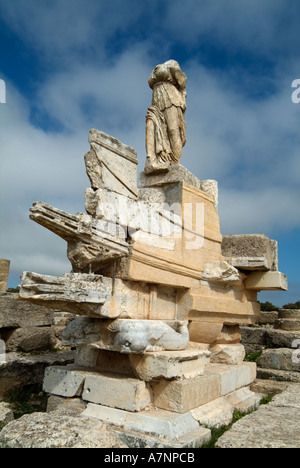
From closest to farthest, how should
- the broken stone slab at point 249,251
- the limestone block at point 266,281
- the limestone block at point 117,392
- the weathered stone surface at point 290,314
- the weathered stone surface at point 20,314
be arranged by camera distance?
1. the limestone block at point 117,392
2. the broken stone slab at point 249,251
3. the limestone block at point 266,281
4. the weathered stone surface at point 20,314
5. the weathered stone surface at point 290,314

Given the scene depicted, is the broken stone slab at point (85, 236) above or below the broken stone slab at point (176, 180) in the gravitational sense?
below

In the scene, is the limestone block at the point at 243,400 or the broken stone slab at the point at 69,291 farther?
the limestone block at the point at 243,400

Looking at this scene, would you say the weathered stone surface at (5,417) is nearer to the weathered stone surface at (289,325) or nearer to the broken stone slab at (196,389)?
the broken stone slab at (196,389)

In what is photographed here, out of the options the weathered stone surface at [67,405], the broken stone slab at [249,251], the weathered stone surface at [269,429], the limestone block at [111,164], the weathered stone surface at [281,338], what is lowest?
the weathered stone surface at [269,429]

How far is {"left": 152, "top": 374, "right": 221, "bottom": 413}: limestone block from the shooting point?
3.83 meters

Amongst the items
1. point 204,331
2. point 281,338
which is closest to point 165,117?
point 204,331

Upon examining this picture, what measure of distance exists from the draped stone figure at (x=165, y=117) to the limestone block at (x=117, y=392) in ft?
9.81

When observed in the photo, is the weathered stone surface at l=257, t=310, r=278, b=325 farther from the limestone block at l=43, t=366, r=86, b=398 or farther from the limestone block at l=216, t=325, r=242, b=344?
the limestone block at l=43, t=366, r=86, b=398

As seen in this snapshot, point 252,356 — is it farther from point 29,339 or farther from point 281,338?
point 29,339

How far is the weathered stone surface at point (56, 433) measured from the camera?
9.24 feet

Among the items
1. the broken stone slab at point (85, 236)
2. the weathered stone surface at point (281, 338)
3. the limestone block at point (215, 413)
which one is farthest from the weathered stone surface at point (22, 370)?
the weathered stone surface at point (281, 338)

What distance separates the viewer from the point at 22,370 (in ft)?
17.3

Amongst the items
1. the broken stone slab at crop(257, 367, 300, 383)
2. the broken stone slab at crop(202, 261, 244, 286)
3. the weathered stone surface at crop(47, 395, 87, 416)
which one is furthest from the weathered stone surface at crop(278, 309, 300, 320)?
the weathered stone surface at crop(47, 395, 87, 416)

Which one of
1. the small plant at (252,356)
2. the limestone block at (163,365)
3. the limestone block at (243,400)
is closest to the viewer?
the limestone block at (163,365)
